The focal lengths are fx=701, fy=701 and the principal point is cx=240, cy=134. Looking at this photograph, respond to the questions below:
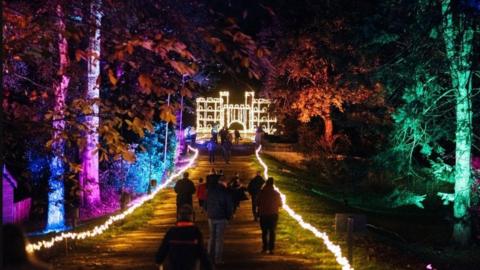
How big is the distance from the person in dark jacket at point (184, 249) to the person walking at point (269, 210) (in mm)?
6890

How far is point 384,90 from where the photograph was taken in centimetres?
2694

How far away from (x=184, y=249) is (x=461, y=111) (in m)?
16.8

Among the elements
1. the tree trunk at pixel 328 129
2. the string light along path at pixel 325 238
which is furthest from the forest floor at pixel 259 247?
the tree trunk at pixel 328 129

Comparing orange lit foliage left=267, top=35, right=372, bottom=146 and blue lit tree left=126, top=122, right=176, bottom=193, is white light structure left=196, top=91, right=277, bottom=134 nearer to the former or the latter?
orange lit foliage left=267, top=35, right=372, bottom=146

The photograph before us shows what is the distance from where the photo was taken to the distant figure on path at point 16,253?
4.89 metres

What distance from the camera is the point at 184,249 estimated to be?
8445 millimetres

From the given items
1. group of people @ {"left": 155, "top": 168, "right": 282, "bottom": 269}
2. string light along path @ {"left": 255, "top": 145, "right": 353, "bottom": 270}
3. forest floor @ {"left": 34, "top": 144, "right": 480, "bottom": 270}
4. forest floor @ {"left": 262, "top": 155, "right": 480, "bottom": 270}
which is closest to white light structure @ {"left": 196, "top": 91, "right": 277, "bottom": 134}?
forest floor @ {"left": 262, "top": 155, "right": 480, "bottom": 270}

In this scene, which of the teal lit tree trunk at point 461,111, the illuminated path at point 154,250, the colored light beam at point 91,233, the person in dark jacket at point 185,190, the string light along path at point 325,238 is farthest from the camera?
the teal lit tree trunk at point 461,111

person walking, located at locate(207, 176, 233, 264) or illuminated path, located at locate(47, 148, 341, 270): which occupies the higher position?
person walking, located at locate(207, 176, 233, 264)

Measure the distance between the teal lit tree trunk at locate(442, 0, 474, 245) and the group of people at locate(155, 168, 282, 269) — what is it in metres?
7.00

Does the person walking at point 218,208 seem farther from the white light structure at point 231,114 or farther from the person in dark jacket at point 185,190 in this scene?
the white light structure at point 231,114

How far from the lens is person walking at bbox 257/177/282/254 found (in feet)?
50.5

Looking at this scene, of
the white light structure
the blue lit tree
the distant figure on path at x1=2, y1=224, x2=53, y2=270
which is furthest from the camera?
the white light structure

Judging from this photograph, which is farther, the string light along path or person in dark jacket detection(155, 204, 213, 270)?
the string light along path
